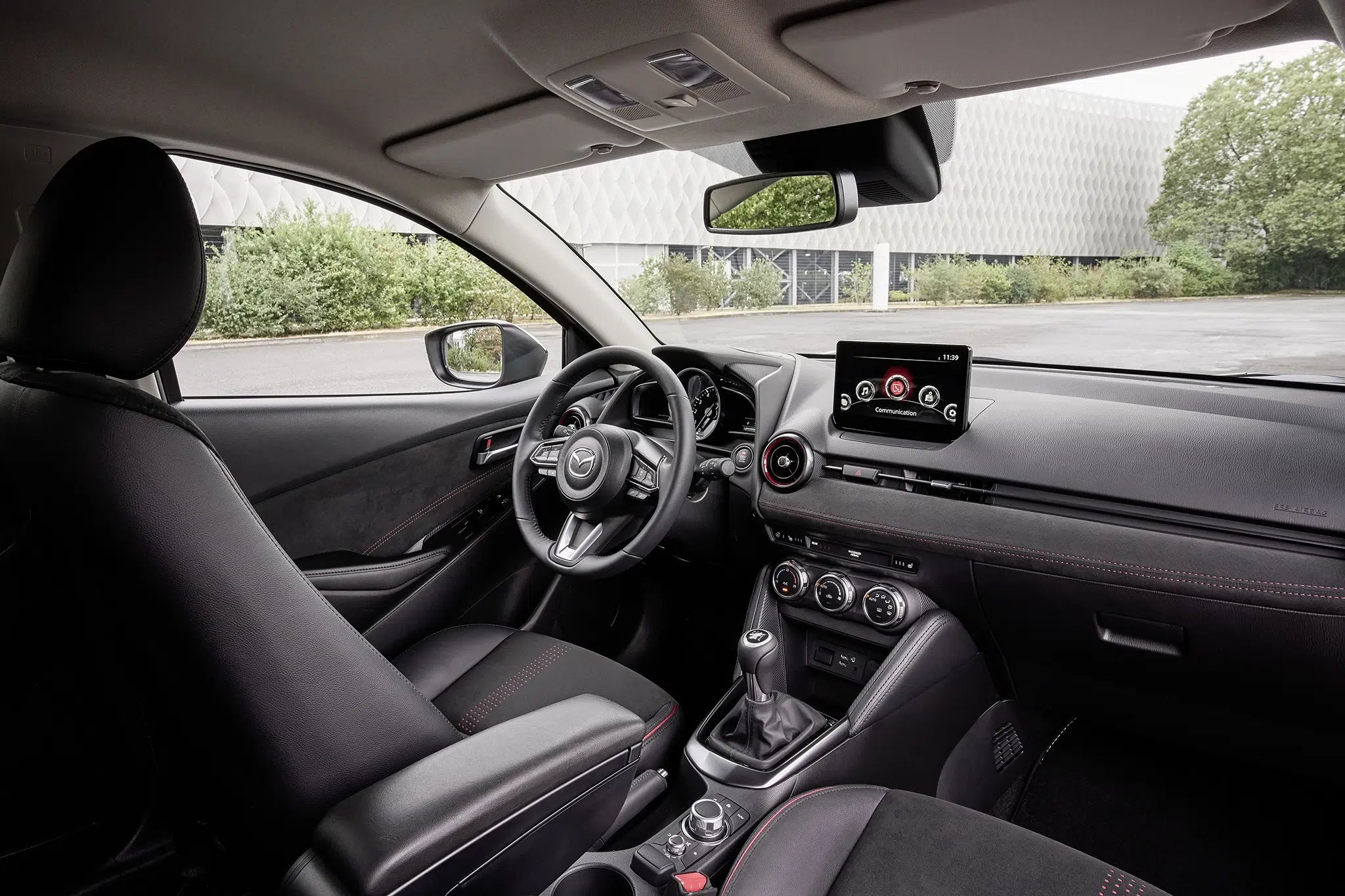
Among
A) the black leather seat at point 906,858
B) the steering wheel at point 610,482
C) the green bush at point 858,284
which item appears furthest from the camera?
the green bush at point 858,284

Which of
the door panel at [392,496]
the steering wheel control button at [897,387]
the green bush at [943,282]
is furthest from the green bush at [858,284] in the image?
the door panel at [392,496]

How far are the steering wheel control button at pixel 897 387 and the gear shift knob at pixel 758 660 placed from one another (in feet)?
2.44

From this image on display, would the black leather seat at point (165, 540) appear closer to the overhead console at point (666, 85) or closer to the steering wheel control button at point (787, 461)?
the overhead console at point (666, 85)

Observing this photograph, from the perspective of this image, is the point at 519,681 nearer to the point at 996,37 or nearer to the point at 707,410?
the point at 707,410

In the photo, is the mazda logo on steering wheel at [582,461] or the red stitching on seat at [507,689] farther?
the mazda logo on steering wheel at [582,461]

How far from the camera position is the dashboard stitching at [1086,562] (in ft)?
5.29

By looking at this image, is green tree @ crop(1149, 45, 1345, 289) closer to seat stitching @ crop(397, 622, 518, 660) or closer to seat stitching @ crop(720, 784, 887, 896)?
seat stitching @ crop(720, 784, 887, 896)

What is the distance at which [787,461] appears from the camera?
2391 millimetres

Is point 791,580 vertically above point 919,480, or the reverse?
point 919,480

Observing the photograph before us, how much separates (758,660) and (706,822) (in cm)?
39

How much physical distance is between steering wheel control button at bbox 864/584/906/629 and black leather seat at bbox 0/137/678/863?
4.09 ft

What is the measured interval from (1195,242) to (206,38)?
2.34 metres

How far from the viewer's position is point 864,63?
1723 millimetres

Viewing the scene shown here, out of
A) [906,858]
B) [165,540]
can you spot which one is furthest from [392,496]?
[906,858]
